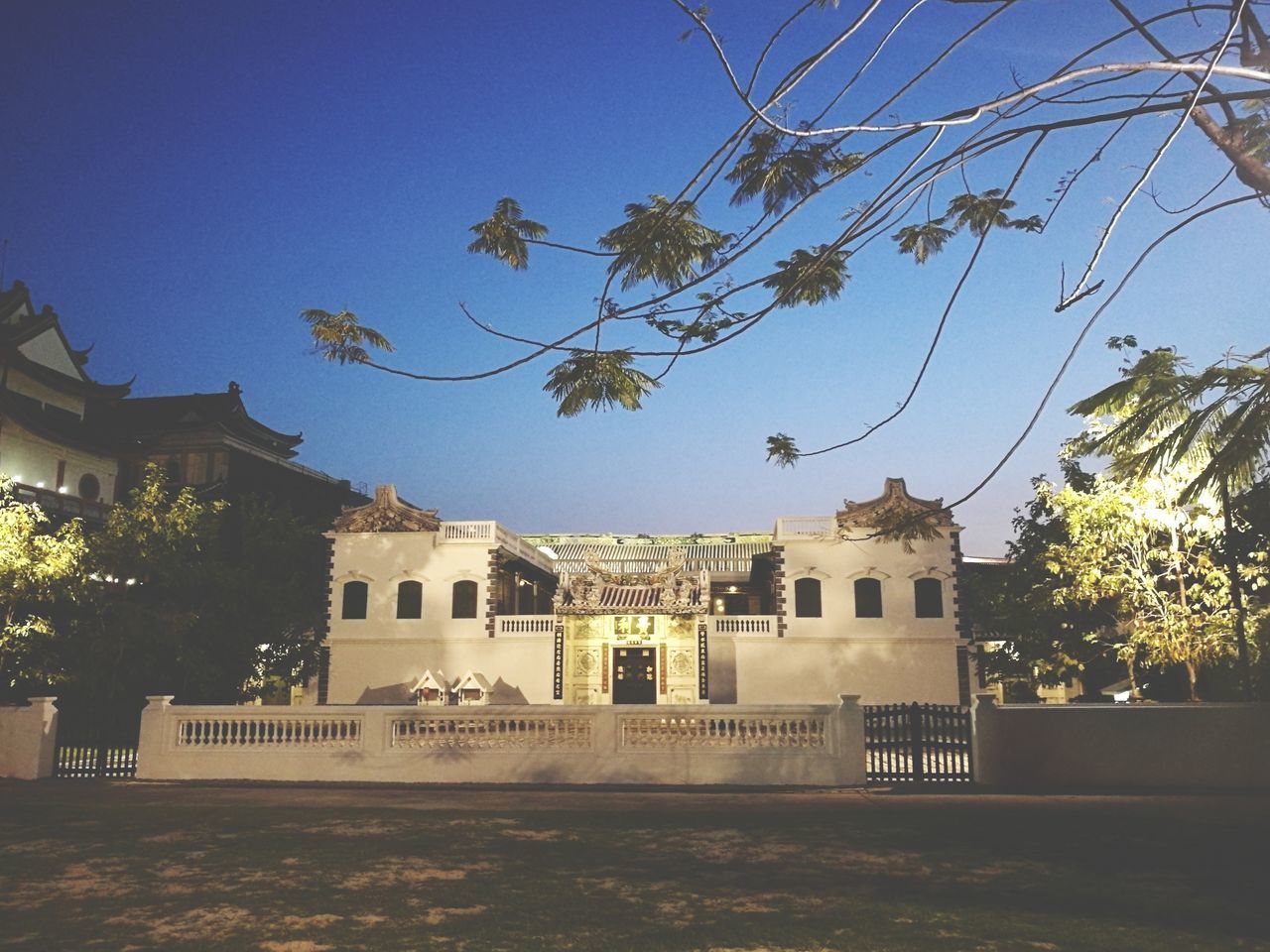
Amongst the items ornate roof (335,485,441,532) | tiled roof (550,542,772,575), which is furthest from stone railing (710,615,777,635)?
ornate roof (335,485,441,532)

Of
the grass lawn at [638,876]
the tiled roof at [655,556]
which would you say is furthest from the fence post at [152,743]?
the tiled roof at [655,556]

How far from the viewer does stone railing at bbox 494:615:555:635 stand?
31062 mm

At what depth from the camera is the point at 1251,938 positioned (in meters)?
5.63

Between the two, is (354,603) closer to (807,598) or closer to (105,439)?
(105,439)

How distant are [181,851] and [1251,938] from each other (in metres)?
8.36

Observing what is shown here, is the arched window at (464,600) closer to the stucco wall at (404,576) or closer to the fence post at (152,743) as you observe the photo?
the stucco wall at (404,576)

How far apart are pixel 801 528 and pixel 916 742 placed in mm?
16856

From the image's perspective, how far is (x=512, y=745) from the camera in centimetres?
1466

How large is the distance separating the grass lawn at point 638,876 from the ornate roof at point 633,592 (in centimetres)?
1885

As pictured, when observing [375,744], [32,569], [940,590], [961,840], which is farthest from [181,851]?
[940,590]

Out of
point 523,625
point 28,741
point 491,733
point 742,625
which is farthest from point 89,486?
point 491,733

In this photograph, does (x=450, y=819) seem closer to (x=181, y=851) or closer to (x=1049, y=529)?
(x=181, y=851)

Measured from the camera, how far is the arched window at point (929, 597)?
1179 inches

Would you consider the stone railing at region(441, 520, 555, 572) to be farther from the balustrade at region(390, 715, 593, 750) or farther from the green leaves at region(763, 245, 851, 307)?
the green leaves at region(763, 245, 851, 307)
